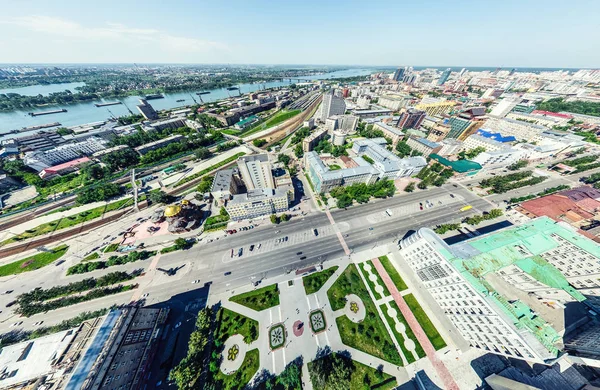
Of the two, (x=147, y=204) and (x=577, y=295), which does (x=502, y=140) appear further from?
(x=147, y=204)

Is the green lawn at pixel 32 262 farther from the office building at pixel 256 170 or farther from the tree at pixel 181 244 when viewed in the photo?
the office building at pixel 256 170

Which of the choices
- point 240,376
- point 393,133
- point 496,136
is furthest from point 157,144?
point 496,136

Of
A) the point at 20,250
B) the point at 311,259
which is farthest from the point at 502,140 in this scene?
the point at 20,250

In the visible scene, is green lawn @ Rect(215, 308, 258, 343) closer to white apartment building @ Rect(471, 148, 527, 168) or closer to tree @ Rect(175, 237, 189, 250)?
tree @ Rect(175, 237, 189, 250)

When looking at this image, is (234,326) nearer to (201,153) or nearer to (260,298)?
(260,298)

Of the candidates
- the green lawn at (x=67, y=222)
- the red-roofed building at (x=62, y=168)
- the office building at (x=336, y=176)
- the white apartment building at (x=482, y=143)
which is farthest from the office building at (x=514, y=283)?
the red-roofed building at (x=62, y=168)

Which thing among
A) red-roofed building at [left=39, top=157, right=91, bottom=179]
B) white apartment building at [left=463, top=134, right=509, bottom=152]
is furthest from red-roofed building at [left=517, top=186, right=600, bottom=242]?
red-roofed building at [left=39, top=157, right=91, bottom=179]
